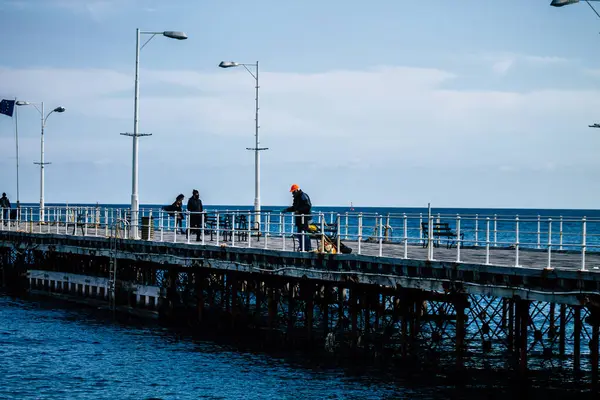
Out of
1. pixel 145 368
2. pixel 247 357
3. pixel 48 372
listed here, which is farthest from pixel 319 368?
pixel 48 372

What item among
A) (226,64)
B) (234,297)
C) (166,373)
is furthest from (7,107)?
(166,373)

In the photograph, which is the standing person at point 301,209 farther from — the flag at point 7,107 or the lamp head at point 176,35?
the flag at point 7,107

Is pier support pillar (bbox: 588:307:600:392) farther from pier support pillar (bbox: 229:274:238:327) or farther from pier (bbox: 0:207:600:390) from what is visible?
pier support pillar (bbox: 229:274:238:327)

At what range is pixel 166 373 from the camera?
27.2 meters

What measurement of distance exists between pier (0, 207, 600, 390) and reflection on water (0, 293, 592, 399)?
1808 millimetres

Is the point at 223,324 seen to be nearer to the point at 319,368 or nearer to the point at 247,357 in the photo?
the point at 247,357

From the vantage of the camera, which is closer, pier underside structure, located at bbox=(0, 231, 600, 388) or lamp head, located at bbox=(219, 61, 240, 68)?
pier underside structure, located at bbox=(0, 231, 600, 388)

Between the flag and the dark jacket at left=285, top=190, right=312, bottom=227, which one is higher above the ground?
the flag

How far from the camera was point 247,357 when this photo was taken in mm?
29469

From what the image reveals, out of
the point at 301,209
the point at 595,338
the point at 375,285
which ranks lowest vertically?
the point at 595,338

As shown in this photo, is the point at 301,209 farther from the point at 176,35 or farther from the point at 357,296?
the point at 176,35

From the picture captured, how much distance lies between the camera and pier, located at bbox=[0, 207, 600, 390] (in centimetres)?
2306

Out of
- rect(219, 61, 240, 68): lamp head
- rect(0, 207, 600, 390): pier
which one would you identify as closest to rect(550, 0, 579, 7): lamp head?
rect(0, 207, 600, 390): pier

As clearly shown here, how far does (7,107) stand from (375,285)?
37544mm
